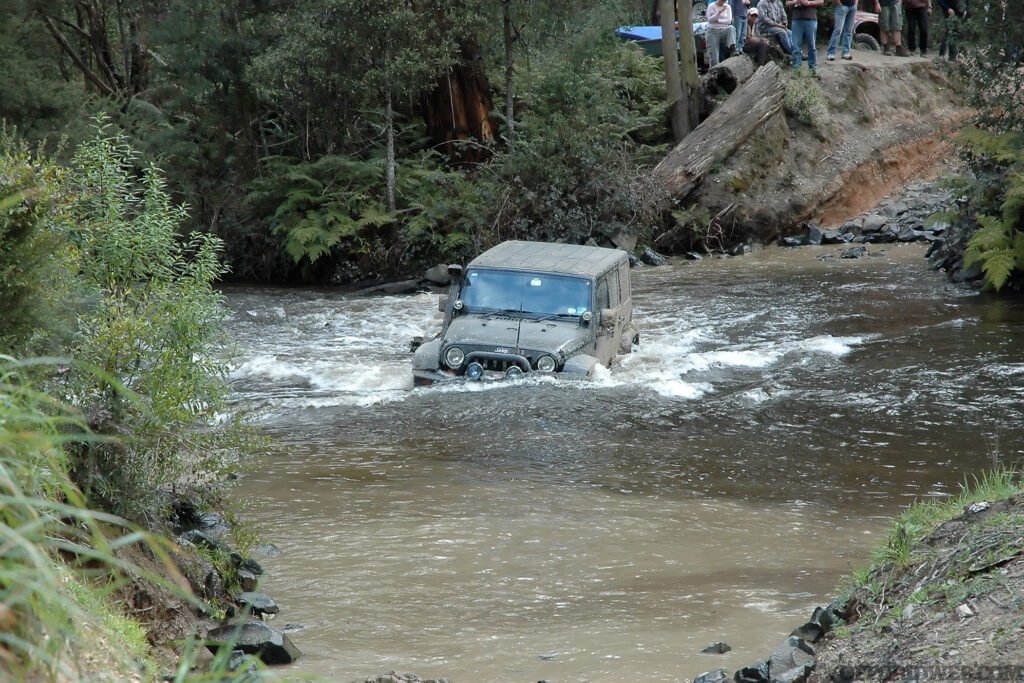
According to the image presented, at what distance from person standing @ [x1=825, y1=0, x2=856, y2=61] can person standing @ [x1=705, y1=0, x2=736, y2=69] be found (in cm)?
259

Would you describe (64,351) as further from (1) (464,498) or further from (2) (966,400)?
(2) (966,400)

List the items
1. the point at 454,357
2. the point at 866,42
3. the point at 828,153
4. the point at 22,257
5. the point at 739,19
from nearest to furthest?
the point at 22,257 → the point at 454,357 → the point at 828,153 → the point at 739,19 → the point at 866,42

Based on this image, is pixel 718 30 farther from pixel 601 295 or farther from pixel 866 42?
pixel 601 295

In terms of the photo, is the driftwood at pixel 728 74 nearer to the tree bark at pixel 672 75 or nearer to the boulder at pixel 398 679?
the tree bark at pixel 672 75

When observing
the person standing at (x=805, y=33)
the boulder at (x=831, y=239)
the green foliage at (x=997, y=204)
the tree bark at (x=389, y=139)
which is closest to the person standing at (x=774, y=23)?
the person standing at (x=805, y=33)

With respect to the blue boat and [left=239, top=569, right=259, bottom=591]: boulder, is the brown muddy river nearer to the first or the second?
[left=239, top=569, right=259, bottom=591]: boulder

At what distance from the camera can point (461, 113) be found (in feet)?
82.3

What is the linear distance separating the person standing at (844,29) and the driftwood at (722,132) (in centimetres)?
272

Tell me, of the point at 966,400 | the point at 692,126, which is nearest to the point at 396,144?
the point at 692,126

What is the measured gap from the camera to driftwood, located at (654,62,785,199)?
23594mm

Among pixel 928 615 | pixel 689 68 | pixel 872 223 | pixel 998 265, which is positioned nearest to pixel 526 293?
pixel 928 615

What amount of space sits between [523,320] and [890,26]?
20.6 m

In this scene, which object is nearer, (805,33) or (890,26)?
(805,33)

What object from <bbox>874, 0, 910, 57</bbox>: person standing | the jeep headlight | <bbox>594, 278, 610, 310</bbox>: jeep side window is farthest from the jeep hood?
<bbox>874, 0, 910, 57</bbox>: person standing
